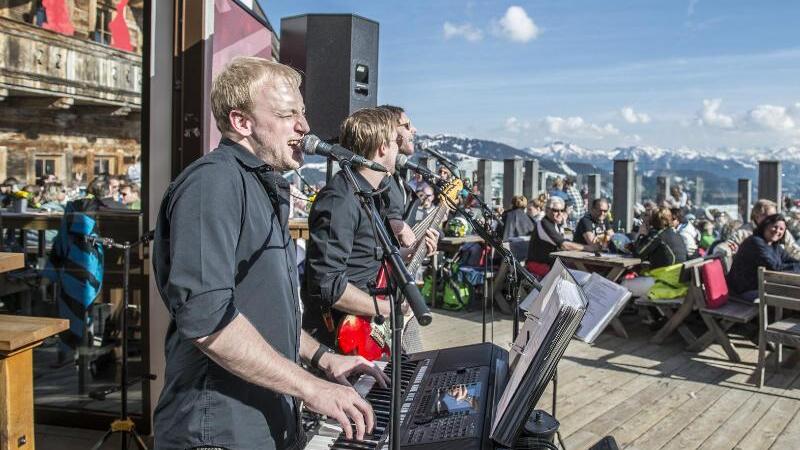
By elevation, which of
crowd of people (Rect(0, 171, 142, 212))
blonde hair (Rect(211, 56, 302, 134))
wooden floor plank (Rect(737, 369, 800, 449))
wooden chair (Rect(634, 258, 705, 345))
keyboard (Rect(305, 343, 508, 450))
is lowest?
wooden floor plank (Rect(737, 369, 800, 449))

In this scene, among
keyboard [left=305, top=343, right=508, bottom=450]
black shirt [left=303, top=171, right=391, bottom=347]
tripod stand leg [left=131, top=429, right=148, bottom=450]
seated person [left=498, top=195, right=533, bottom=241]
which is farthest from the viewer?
seated person [left=498, top=195, right=533, bottom=241]

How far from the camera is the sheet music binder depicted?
4.70 feet

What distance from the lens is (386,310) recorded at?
277 cm

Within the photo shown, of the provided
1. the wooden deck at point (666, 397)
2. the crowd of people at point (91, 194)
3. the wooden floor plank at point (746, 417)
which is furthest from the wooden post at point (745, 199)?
the crowd of people at point (91, 194)

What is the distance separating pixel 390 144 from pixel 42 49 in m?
15.3

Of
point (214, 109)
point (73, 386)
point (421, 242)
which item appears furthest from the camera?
point (73, 386)

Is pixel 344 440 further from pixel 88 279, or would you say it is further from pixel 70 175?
pixel 70 175

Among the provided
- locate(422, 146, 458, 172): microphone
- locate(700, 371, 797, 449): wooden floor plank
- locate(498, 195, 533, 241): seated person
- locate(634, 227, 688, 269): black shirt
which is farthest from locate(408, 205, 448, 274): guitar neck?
locate(498, 195, 533, 241): seated person

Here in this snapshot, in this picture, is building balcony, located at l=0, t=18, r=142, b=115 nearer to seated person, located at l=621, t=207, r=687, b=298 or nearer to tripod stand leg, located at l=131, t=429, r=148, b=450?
seated person, located at l=621, t=207, r=687, b=298

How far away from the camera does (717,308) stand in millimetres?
6180

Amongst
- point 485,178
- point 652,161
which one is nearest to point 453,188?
point 485,178

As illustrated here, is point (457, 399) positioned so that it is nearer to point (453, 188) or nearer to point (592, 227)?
point (453, 188)

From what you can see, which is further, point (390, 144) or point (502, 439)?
point (390, 144)

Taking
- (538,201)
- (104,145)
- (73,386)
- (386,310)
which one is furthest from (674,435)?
(104,145)
